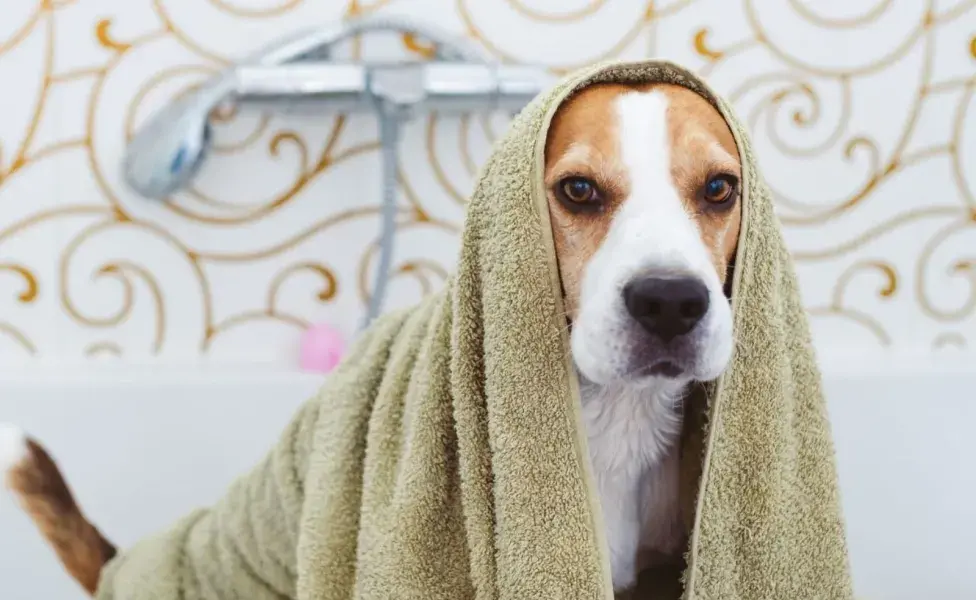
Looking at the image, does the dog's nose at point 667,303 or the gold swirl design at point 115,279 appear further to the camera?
the gold swirl design at point 115,279

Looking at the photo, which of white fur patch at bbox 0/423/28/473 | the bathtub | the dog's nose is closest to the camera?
the dog's nose

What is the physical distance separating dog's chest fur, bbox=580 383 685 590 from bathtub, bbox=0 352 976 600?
0.49 meters

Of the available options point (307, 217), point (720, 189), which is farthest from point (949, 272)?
point (307, 217)

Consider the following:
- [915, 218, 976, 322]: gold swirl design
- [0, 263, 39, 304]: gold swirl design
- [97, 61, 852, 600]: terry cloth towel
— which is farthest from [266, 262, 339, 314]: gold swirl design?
[915, 218, 976, 322]: gold swirl design

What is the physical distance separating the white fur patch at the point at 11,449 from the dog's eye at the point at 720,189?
1.84 feet

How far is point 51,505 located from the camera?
66 centimetres

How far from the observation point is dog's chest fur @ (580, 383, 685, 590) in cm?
53

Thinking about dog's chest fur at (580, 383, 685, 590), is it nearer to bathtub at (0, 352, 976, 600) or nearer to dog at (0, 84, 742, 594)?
dog at (0, 84, 742, 594)

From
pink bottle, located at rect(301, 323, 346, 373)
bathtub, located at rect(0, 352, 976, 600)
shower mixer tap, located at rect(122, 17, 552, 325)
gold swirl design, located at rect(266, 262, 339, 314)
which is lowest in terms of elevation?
bathtub, located at rect(0, 352, 976, 600)

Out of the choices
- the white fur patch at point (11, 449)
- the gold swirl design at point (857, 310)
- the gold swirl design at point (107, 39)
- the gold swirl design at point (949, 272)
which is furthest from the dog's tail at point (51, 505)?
the gold swirl design at point (949, 272)

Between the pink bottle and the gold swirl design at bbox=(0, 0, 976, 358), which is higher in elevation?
the gold swirl design at bbox=(0, 0, 976, 358)

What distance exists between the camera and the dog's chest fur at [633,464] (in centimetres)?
53

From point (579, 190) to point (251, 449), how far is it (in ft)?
2.01

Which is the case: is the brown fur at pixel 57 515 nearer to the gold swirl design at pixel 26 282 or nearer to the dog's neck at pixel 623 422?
the gold swirl design at pixel 26 282
